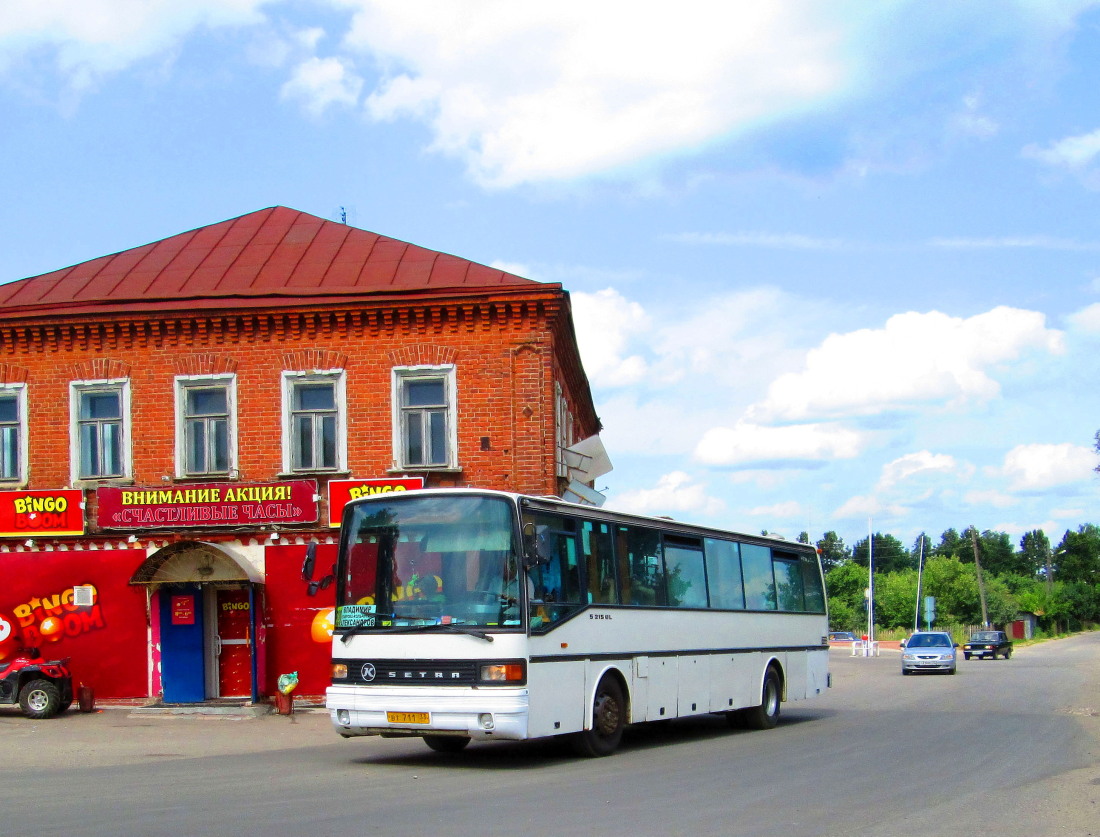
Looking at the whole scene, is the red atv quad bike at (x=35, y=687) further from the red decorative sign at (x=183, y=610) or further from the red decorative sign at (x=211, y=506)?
the red decorative sign at (x=211, y=506)

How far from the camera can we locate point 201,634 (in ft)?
78.3

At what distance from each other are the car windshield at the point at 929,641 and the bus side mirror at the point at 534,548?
3274 cm

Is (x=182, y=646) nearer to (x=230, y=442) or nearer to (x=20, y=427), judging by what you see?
(x=230, y=442)

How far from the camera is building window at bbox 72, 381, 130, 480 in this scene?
2439 centimetres

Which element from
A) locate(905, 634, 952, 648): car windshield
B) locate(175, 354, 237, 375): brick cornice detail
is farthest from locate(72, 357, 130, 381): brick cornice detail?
locate(905, 634, 952, 648): car windshield

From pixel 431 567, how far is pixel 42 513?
13.9 m

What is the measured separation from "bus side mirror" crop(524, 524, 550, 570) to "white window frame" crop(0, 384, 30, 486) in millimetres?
15276

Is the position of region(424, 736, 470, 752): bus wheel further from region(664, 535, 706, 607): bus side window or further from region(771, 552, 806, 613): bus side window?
region(771, 552, 806, 613): bus side window

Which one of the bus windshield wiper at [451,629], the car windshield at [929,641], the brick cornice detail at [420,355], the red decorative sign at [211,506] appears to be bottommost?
the car windshield at [929,641]

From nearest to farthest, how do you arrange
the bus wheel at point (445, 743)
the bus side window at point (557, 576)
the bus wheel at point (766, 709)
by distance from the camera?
1. the bus side window at point (557, 576)
2. the bus wheel at point (445, 743)
3. the bus wheel at point (766, 709)

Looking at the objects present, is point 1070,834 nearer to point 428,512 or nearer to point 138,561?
point 428,512

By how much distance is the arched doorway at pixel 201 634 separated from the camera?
76.8 ft

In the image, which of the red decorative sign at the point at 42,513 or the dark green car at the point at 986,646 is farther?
the dark green car at the point at 986,646

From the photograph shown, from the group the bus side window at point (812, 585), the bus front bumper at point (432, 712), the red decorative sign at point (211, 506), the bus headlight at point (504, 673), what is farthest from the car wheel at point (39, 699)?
the bus side window at point (812, 585)
